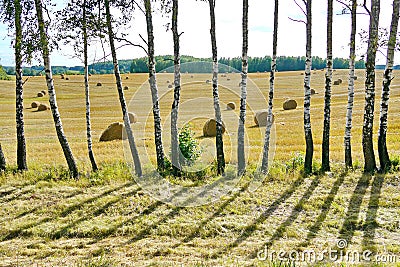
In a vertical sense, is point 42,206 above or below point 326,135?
below

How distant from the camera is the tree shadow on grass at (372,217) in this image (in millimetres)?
7736

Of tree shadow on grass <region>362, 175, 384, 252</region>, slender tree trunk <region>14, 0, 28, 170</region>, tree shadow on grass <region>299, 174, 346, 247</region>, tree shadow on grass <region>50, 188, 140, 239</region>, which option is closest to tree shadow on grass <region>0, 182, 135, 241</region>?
tree shadow on grass <region>50, 188, 140, 239</region>

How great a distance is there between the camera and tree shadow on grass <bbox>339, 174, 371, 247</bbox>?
27.3 feet

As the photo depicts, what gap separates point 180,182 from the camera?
1216 centimetres

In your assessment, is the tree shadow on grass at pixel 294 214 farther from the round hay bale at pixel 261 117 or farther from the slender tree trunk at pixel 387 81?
the round hay bale at pixel 261 117

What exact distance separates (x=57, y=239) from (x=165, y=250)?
8.12ft

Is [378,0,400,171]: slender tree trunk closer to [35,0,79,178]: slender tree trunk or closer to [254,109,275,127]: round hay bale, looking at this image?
[35,0,79,178]: slender tree trunk

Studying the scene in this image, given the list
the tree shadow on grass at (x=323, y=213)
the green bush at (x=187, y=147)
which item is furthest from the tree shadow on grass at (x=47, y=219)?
the tree shadow on grass at (x=323, y=213)

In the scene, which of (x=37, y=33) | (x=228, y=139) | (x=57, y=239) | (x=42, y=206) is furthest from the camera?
(x=228, y=139)

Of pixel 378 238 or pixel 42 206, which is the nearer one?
pixel 378 238

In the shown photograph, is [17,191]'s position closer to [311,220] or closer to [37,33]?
[37,33]

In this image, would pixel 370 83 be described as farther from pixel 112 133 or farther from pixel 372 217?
pixel 112 133

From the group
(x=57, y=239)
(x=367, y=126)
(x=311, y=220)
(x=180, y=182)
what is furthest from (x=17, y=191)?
(x=367, y=126)

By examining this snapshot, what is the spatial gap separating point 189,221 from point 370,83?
716 cm
